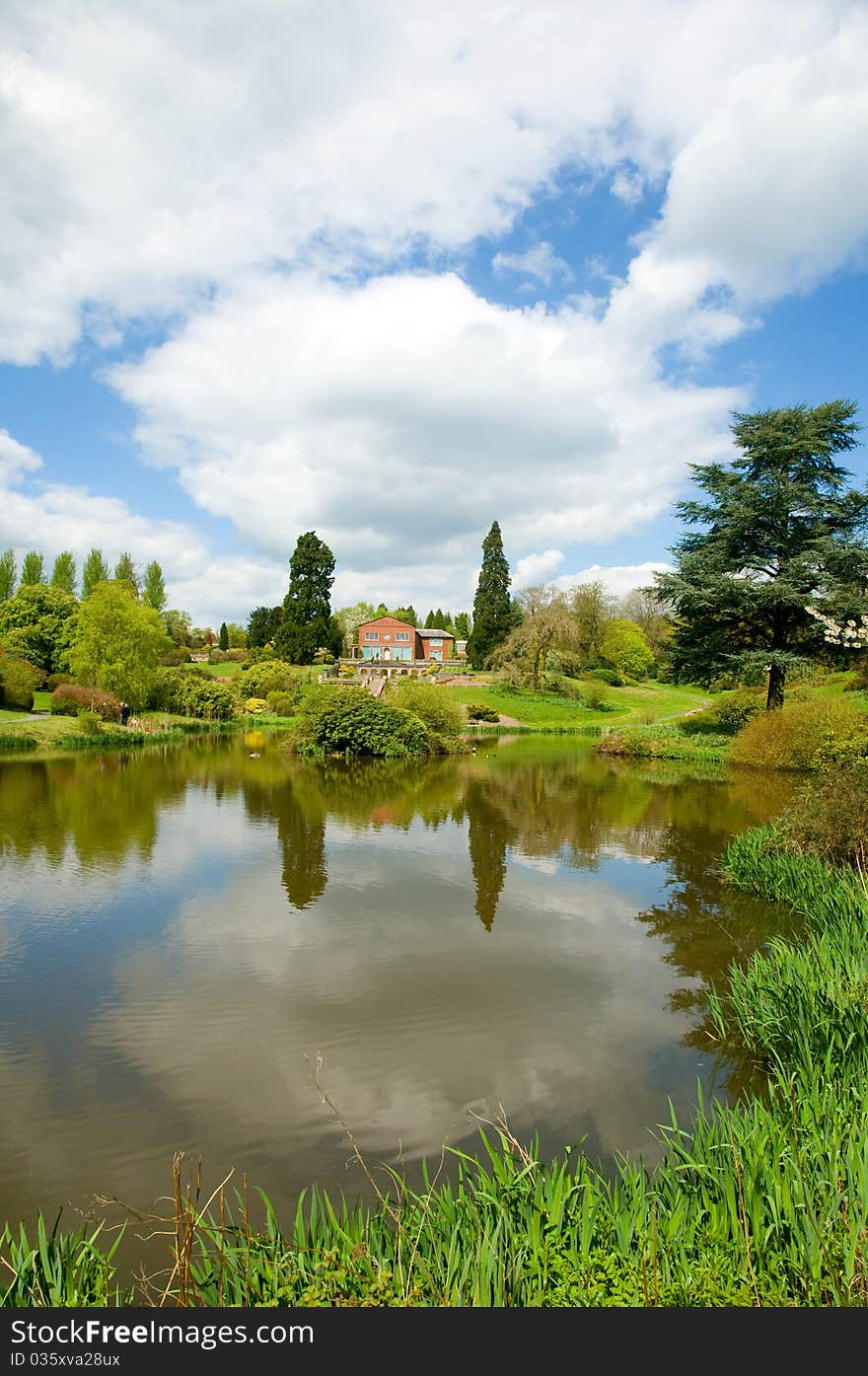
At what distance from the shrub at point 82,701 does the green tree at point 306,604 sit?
87.9ft

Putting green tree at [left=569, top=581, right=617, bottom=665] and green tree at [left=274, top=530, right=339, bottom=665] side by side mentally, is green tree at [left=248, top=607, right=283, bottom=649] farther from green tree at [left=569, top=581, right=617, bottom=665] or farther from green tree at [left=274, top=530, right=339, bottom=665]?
green tree at [left=569, top=581, right=617, bottom=665]

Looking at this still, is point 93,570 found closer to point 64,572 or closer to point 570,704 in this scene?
point 64,572

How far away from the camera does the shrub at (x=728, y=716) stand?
2989cm

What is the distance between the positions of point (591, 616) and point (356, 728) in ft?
149

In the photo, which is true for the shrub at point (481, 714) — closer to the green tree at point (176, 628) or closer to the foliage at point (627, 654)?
the foliage at point (627, 654)

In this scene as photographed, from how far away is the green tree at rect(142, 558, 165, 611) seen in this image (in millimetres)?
72000

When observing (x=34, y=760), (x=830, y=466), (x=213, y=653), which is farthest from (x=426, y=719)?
(x=213, y=653)

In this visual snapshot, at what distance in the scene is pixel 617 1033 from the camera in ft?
18.1

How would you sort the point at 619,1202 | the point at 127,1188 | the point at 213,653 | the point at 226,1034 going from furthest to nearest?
the point at 213,653, the point at 226,1034, the point at 127,1188, the point at 619,1202

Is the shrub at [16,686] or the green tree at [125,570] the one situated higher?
the green tree at [125,570]

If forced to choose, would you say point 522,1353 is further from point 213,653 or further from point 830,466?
point 213,653

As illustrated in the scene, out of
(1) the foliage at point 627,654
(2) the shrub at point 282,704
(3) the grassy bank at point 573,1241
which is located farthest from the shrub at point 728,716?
(1) the foliage at point 627,654

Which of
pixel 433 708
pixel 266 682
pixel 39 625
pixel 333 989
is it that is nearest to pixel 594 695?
pixel 433 708

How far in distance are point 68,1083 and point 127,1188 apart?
1.35m
